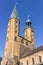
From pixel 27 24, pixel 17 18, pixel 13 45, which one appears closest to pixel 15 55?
pixel 13 45

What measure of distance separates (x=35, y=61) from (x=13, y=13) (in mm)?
26239

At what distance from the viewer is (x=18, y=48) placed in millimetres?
57625

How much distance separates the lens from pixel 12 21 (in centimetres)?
6431

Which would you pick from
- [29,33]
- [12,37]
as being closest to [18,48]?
[12,37]

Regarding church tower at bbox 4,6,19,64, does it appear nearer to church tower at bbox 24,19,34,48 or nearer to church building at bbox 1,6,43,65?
church building at bbox 1,6,43,65

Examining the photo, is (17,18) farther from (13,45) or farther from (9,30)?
(13,45)

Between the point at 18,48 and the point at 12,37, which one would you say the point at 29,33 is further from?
the point at 18,48

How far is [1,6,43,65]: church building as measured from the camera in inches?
2021

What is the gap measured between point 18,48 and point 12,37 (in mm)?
5033

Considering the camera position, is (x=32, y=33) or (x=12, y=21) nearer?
(x=12, y=21)

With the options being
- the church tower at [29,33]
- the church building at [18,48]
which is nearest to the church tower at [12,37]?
the church building at [18,48]

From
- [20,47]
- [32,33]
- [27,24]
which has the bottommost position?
[20,47]

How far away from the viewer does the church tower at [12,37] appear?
56.5 metres

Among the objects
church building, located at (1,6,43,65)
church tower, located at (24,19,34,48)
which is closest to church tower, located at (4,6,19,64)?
church building, located at (1,6,43,65)
